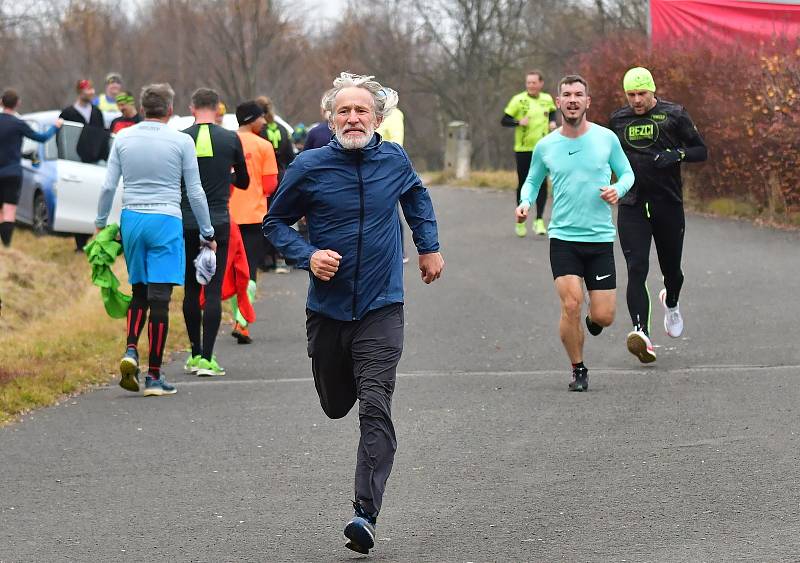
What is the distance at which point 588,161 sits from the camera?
A: 10453 millimetres

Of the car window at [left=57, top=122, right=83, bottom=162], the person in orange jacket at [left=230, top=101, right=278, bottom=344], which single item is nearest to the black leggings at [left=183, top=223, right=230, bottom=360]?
the person in orange jacket at [left=230, top=101, right=278, bottom=344]

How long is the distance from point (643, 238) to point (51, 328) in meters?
5.86

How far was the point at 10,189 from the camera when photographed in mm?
20094

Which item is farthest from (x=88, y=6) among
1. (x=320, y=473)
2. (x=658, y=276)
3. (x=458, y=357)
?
(x=320, y=473)

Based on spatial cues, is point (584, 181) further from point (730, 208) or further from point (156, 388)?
point (730, 208)

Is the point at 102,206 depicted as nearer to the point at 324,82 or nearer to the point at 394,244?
the point at 394,244

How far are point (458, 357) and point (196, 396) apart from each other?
2.38m

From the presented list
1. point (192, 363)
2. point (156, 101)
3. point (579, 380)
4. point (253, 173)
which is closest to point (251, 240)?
point (253, 173)

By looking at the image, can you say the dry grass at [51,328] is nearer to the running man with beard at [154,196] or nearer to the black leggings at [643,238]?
the running man with beard at [154,196]

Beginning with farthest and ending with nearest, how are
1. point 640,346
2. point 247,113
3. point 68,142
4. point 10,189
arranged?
point 68,142
point 10,189
point 247,113
point 640,346

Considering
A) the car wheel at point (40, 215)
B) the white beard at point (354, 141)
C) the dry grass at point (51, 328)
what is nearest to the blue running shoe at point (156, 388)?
the dry grass at point (51, 328)

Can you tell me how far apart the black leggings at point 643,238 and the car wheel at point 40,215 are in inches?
494

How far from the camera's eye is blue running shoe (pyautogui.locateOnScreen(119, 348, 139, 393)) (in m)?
10.5

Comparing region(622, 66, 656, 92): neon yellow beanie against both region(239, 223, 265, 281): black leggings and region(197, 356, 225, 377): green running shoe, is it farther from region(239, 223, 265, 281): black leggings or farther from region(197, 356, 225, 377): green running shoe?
region(197, 356, 225, 377): green running shoe
